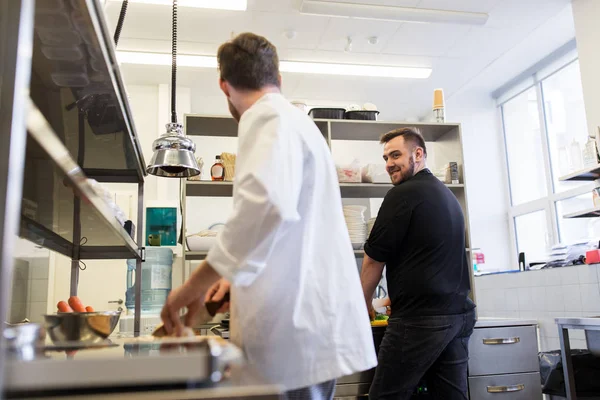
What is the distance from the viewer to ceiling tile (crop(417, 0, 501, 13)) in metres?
4.43

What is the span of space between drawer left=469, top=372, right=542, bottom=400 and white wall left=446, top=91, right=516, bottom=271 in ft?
10.9

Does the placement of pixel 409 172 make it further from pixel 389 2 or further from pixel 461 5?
pixel 461 5

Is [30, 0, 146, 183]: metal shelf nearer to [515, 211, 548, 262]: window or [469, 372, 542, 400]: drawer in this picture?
[469, 372, 542, 400]: drawer

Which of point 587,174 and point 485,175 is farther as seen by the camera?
point 485,175

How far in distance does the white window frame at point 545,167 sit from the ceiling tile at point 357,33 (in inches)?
72.7

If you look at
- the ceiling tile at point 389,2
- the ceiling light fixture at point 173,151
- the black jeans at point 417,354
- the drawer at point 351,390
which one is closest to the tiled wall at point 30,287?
the ceiling light fixture at point 173,151

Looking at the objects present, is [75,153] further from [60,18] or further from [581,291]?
[581,291]

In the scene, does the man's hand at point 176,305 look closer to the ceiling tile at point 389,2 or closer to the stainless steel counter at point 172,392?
the stainless steel counter at point 172,392

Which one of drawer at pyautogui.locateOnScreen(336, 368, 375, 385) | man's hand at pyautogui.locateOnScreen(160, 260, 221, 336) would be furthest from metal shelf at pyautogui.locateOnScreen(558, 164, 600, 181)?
man's hand at pyautogui.locateOnScreen(160, 260, 221, 336)

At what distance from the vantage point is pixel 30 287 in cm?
441

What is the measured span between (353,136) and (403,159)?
42.4 inches

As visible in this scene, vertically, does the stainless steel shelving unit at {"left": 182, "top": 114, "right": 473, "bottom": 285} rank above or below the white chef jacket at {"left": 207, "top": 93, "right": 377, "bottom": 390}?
above

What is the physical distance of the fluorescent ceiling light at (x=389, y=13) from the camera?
438 centimetres

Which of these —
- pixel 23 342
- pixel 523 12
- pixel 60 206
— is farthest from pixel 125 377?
pixel 523 12
